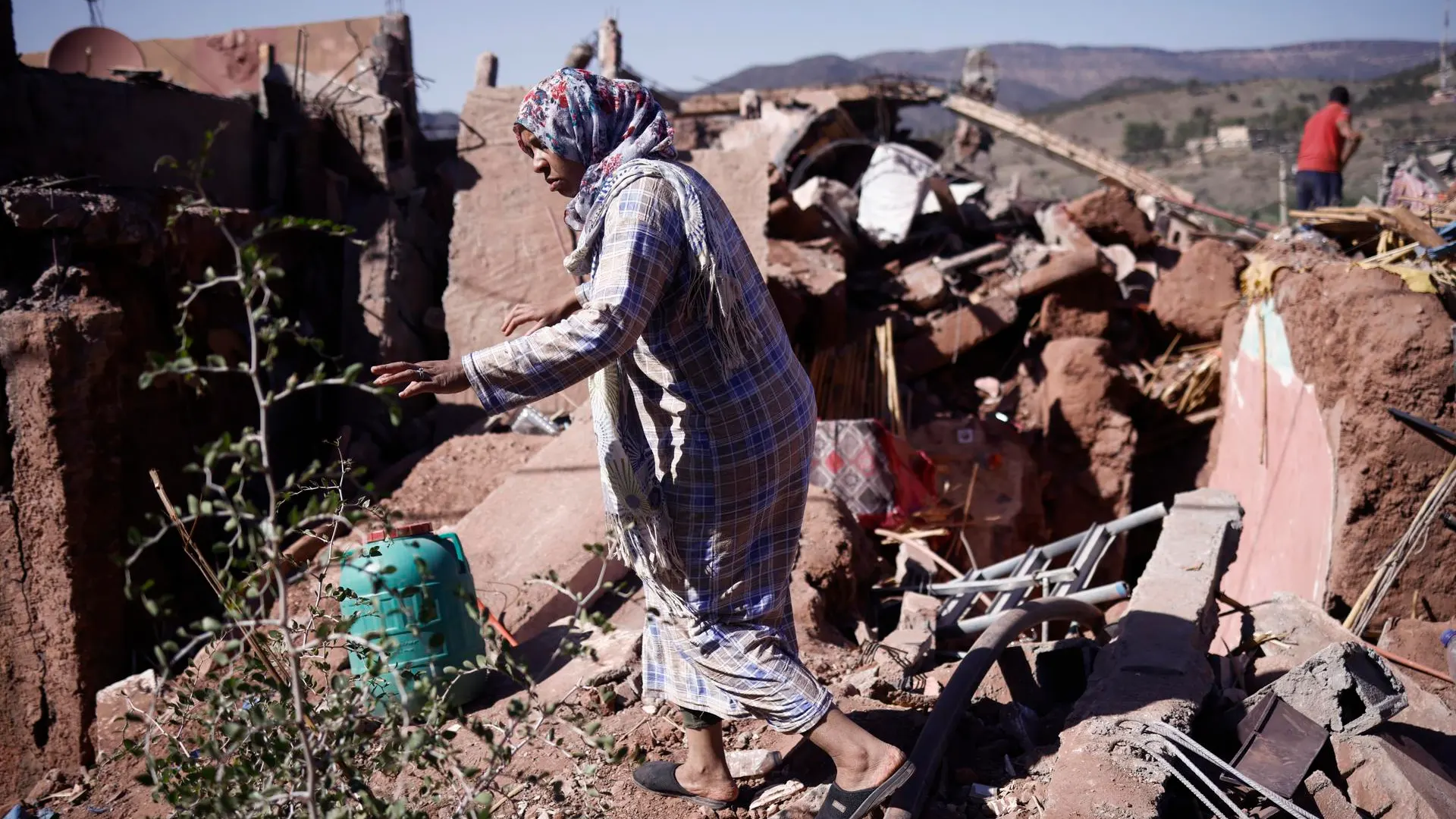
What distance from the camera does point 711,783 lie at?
2.58 meters

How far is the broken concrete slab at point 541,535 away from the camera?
3.91 metres

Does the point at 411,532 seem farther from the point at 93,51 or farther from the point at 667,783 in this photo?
the point at 93,51

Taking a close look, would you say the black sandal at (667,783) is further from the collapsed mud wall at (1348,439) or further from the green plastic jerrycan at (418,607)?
the collapsed mud wall at (1348,439)

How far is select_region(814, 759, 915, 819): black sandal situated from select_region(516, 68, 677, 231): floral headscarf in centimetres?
140

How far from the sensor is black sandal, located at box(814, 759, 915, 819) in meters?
2.30

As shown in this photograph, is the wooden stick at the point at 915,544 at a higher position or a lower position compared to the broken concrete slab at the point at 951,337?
lower

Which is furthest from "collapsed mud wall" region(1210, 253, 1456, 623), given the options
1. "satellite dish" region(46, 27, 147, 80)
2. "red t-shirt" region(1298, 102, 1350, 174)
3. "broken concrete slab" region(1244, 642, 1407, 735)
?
"satellite dish" region(46, 27, 147, 80)

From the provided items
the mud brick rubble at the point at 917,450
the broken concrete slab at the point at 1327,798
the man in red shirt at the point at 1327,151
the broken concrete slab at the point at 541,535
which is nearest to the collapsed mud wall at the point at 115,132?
the mud brick rubble at the point at 917,450

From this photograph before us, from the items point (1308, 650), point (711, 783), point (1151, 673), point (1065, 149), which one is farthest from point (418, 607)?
point (1065, 149)

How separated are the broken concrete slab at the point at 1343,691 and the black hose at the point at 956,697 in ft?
2.00

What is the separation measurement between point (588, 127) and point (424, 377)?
0.69 meters

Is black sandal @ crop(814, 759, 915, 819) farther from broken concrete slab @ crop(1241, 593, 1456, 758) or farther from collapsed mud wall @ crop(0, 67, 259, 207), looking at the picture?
collapsed mud wall @ crop(0, 67, 259, 207)

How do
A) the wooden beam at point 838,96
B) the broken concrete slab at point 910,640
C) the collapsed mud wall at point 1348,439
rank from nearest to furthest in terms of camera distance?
1. the broken concrete slab at point 910,640
2. the collapsed mud wall at point 1348,439
3. the wooden beam at point 838,96

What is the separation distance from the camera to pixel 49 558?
4.53 m
